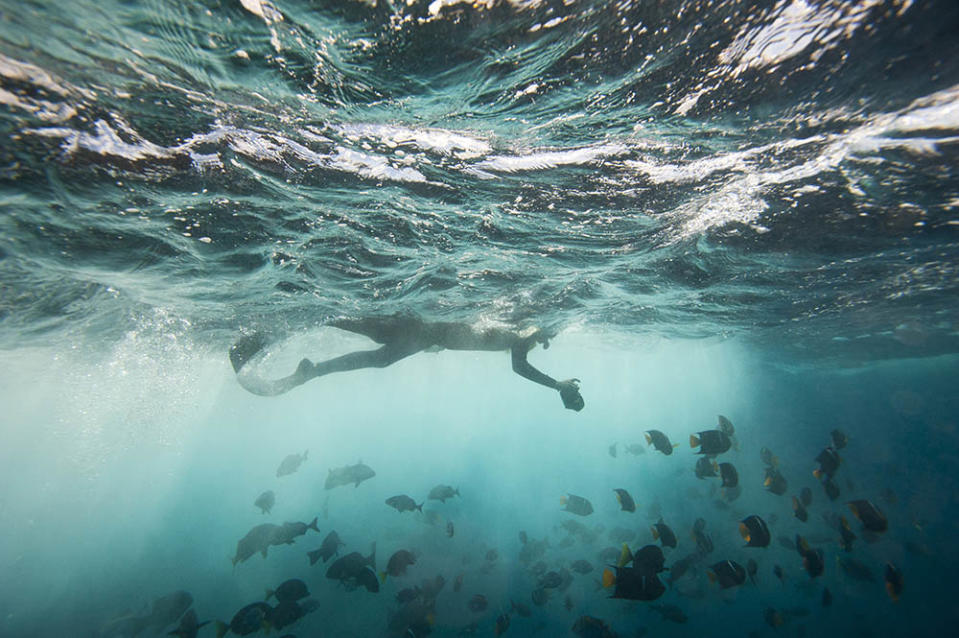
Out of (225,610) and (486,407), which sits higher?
(486,407)

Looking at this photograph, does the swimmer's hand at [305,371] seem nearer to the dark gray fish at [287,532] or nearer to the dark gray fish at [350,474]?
the dark gray fish at [287,532]

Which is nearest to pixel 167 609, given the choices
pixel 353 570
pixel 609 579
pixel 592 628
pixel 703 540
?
pixel 353 570

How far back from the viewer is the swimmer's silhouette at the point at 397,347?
12102mm

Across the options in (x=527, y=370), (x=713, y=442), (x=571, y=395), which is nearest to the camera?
(x=713, y=442)

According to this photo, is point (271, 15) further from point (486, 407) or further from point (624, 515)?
point (486, 407)

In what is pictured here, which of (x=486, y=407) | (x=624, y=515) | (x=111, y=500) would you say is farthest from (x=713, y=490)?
(x=486, y=407)

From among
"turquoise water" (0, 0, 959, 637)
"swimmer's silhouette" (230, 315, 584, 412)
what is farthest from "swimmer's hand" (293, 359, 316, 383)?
"turquoise water" (0, 0, 959, 637)

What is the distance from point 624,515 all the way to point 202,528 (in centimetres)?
4305

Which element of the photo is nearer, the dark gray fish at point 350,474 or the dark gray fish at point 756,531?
the dark gray fish at point 756,531

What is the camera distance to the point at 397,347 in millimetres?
13180

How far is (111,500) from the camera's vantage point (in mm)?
77875

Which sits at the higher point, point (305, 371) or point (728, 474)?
point (305, 371)

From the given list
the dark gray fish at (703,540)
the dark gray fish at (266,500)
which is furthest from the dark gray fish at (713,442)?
the dark gray fish at (266,500)

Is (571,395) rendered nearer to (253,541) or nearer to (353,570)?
(353,570)
